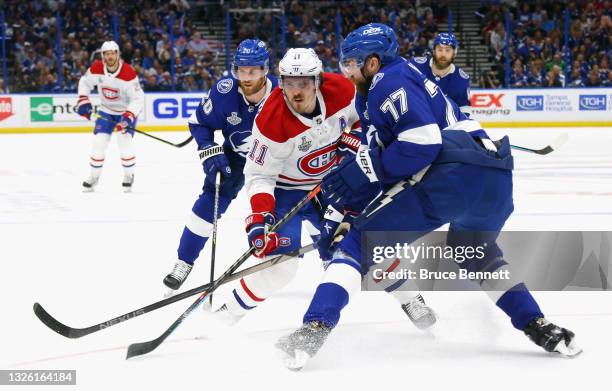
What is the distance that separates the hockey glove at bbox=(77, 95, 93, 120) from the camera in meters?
7.33

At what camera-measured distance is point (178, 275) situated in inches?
144

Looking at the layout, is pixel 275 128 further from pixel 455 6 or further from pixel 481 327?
pixel 455 6

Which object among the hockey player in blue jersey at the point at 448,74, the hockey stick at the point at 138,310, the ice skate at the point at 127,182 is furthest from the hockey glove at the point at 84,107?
the hockey stick at the point at 138,310

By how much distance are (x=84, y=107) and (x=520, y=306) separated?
546cm

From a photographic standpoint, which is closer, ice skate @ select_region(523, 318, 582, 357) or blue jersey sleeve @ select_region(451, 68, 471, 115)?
ice skate @ select_region(523, 318, 582, 357)

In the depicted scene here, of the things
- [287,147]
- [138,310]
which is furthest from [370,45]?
[138,310]

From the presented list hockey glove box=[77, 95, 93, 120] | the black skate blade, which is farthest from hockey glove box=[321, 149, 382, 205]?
hockey glove box=[77, 95, 93, 120]

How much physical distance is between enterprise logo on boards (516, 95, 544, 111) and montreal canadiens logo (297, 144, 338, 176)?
9063 millimetres

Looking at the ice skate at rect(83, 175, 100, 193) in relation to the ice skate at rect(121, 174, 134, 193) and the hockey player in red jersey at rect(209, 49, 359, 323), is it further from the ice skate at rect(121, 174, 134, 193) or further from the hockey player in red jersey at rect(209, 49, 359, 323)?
the hockey player in red jersey at rect(209, 49, 359, 323)

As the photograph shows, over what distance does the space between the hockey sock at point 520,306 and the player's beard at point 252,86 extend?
1.36 metres

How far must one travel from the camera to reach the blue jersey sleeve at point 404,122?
2410mm

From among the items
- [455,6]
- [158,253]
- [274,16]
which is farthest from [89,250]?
[455,6]

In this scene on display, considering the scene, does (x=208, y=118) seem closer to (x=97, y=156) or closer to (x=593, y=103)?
(x=97, y=156)

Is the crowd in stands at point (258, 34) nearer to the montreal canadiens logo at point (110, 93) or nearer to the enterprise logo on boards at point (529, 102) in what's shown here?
the enterprise logo on boards at point (529, 102)
